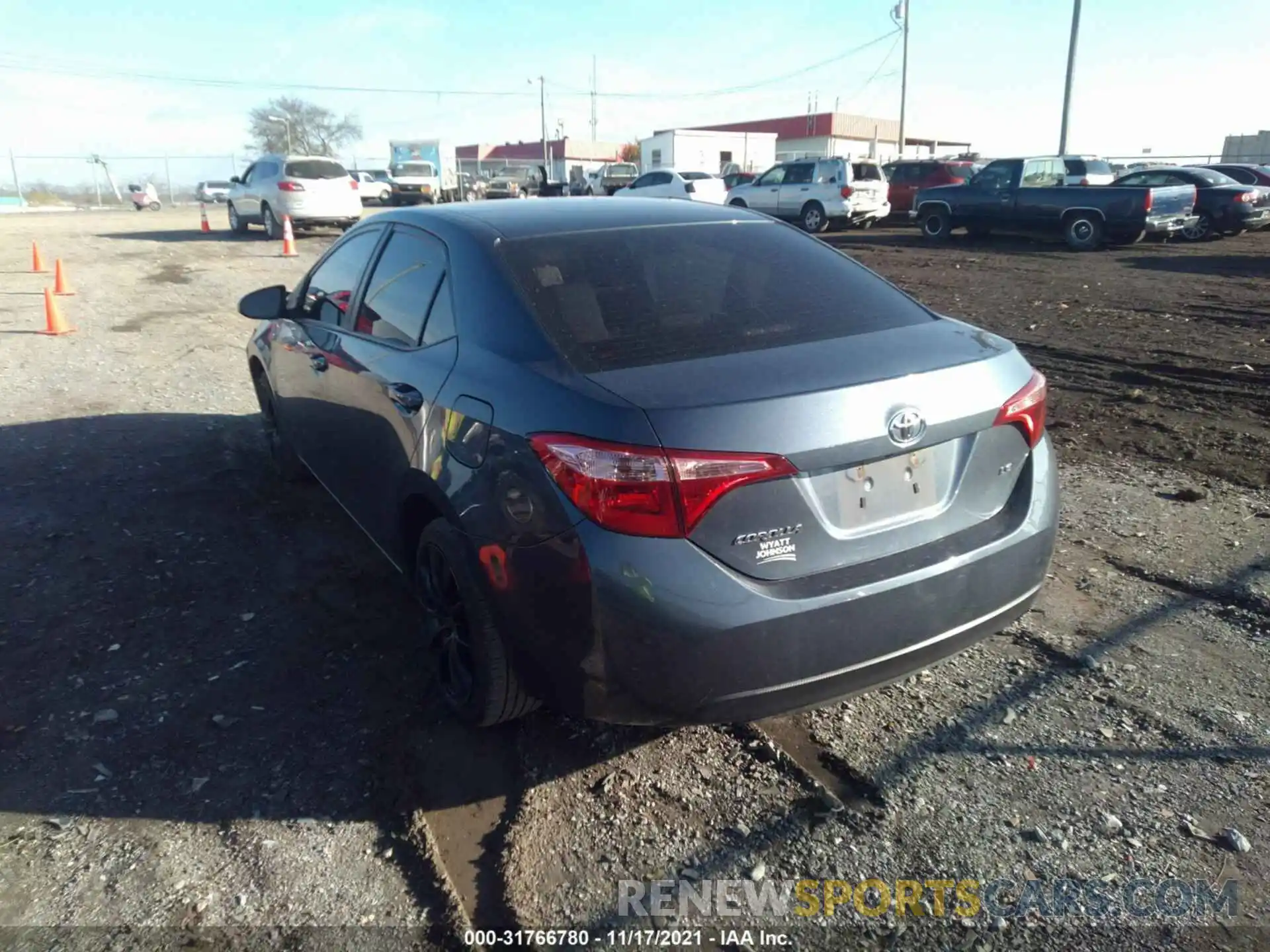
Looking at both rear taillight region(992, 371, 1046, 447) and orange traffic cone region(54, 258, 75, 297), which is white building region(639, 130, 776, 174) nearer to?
orange traffic cone region(54, 258, 75, 297)

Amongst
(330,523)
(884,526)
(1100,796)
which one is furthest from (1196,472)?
(330,523)

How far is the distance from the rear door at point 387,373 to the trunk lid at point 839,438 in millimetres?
931

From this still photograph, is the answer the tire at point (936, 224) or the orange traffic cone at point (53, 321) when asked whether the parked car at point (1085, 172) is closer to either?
the tire at point (936, 224)

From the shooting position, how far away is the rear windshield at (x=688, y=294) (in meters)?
2.85

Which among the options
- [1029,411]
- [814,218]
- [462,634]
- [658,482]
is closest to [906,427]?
[1029,411]

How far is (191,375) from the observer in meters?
8.74

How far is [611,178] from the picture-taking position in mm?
37219

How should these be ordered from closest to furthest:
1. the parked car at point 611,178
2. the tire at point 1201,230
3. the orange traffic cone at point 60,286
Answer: the orange traffic cone at point 60,286, the tire at point 1201,230, the parked car at point 611,178

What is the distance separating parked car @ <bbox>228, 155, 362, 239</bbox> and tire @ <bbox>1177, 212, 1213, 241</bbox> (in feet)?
60.5

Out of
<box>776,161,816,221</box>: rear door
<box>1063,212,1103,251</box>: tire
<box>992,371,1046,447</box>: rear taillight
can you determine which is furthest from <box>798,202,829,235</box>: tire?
<box>992,371,1046,447</box>: rear taillight

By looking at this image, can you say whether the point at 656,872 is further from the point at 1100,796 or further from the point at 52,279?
the point at 52,279

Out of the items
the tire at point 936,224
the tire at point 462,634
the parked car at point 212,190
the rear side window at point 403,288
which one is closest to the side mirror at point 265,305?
the rear side window at point 403,288

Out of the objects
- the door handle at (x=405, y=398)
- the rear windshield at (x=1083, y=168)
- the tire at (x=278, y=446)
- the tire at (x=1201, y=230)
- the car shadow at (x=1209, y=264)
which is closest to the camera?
the door handle at (x=405, y=398)

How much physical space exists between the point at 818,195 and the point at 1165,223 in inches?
332
